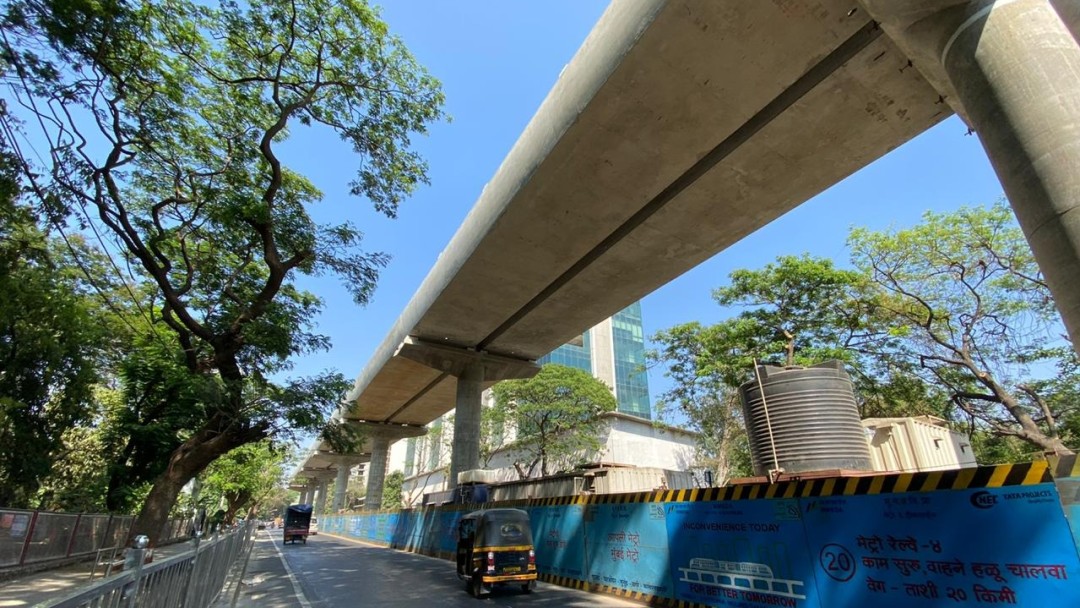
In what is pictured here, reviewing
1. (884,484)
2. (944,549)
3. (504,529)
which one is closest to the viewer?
(944,549)

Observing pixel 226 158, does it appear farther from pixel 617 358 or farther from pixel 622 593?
pixel 617 358

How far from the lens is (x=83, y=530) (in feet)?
51.7

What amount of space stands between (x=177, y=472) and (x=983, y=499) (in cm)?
1559

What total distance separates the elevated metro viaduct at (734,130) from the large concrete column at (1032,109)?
14mm

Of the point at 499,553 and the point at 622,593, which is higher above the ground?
the point at 499,553

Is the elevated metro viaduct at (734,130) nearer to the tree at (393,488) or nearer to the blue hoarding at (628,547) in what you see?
the blue hoarding at (628,547)

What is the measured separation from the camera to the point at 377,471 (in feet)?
137

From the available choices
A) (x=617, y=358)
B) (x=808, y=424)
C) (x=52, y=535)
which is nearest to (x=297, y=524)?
(x=52, y=535)

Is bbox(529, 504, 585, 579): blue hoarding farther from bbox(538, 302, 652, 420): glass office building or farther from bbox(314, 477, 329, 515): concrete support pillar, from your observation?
bbox(314, 477, 329, 515): concrete support pillar

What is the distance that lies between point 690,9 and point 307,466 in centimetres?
7499

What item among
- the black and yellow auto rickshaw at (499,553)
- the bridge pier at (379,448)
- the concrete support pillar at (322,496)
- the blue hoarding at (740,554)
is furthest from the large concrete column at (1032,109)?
the concrete support pillar at (322,496)

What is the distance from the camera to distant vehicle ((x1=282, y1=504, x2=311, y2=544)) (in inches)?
1452

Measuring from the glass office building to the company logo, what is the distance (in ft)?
189

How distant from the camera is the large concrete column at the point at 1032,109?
4461 millimetres
